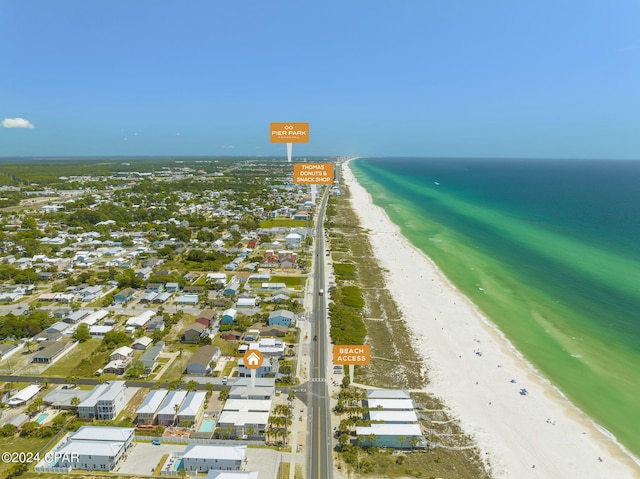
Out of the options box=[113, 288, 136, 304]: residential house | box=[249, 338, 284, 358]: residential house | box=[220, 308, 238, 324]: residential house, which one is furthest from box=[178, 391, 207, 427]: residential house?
box=[113, 288, 136, 304]: residential house

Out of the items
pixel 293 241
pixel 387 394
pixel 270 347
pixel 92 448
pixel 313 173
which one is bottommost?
pixel 92 448

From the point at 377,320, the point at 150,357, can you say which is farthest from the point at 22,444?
the point at 377,320

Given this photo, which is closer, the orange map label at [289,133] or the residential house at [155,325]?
the orange map label at [289,133]

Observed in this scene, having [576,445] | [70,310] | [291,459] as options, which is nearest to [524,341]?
[576,445]

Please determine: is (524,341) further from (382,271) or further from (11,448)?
(11,448)

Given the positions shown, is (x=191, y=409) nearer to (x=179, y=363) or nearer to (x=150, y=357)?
(x=179, y=363)

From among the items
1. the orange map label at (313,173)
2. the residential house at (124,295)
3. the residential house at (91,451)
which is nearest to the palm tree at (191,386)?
the residential house at (91,451)

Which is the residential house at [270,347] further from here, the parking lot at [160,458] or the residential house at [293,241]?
the residential house at [293,241]
